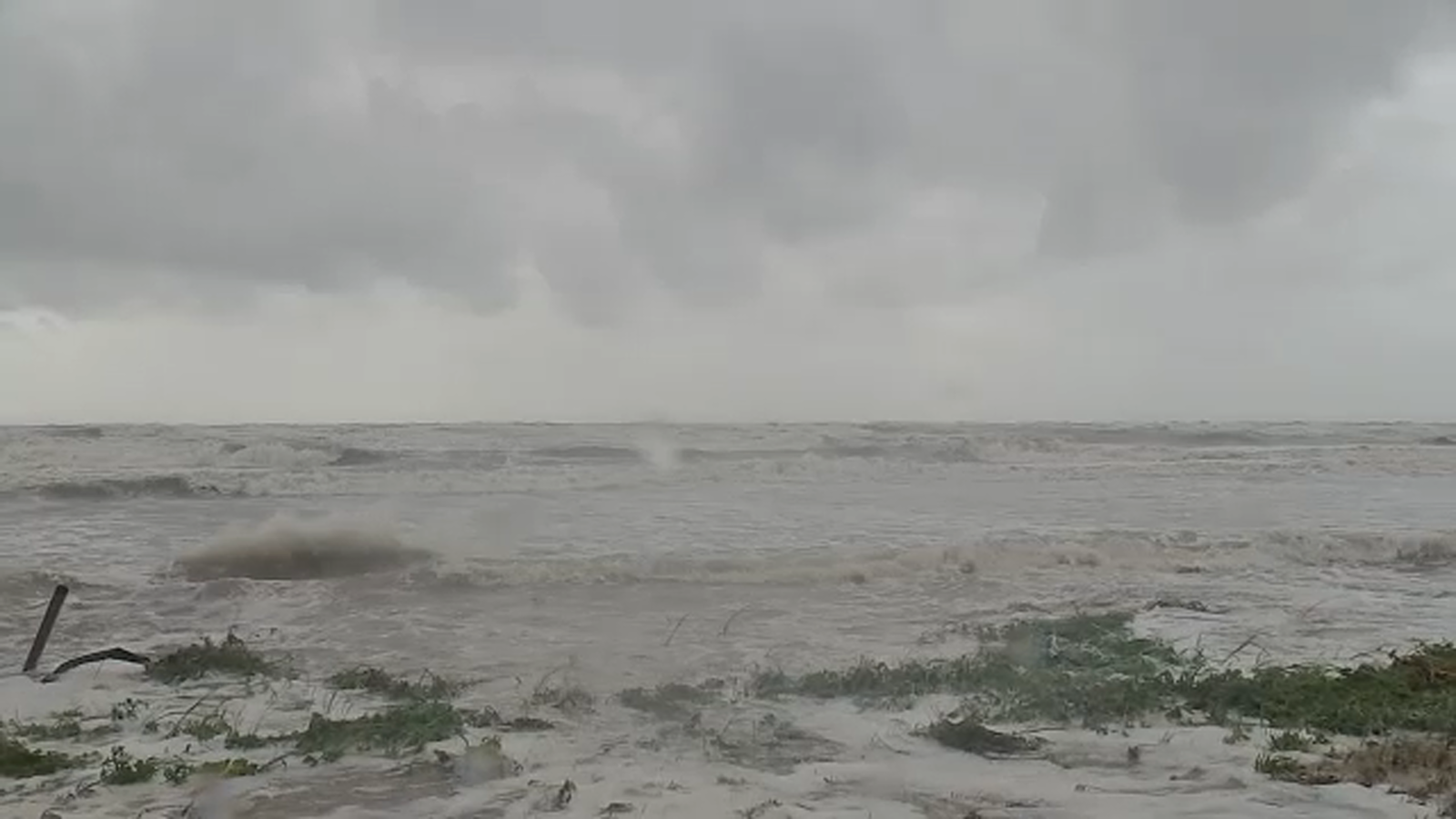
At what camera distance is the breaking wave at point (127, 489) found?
Answer: 27.8 meters

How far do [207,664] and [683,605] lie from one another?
5.18m

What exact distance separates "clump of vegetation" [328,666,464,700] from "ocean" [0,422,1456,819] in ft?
0.64

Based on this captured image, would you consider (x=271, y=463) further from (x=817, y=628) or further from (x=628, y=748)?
(x=628, y=748)

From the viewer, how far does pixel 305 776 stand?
20.8 feet

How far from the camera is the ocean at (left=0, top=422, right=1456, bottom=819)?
238 inches

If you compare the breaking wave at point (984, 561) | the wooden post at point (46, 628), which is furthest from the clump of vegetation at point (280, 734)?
the breaking wave at point (984, 561)

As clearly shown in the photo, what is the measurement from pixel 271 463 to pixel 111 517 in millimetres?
15013

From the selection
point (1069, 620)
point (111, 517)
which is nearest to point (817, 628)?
point (1069, 620)

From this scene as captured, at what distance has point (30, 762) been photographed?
6.46m

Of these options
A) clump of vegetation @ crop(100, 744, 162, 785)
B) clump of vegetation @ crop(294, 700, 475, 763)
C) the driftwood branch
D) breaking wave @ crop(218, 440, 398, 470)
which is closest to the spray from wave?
the driftwood branch

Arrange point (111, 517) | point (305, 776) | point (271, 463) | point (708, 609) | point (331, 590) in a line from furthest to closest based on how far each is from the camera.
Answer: point (271, 463) → point (111, 517) → point (331, 590) → point (708, 609) → point (305, 776)

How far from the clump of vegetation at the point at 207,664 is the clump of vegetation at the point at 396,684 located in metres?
0.68

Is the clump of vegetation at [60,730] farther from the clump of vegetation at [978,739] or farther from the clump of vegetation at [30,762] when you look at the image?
the clump of vegetation at [978,739]

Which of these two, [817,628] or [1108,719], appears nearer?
[1108,719]
